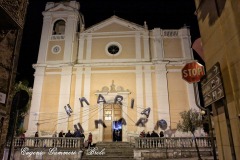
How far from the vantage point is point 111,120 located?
58.9 feet

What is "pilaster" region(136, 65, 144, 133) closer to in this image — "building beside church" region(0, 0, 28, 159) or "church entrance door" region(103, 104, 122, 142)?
"church entrance door" region(103, 104, 122, 142)

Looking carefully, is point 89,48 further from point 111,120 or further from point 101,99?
point 111,120

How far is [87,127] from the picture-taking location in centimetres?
1733

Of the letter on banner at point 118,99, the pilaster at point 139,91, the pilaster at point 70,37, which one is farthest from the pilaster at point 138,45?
the pilaster at point 70,37

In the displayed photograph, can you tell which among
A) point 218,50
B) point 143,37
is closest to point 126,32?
point 143,37

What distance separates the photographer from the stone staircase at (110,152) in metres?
12.6

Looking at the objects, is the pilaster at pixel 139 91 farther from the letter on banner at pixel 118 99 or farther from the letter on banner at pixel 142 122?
the letter on banner at pixel 118 99

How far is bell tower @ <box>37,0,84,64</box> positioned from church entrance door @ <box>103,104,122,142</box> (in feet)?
17.2

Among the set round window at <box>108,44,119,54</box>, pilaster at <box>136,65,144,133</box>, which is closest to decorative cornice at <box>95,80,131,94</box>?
pilaster at <box>136,65,144,133</box>

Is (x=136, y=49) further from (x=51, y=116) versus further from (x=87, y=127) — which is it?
(x=51, y=116)

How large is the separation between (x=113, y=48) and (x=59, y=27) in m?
5.77

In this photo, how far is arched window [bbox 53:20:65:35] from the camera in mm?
20875

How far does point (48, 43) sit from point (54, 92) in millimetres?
4746

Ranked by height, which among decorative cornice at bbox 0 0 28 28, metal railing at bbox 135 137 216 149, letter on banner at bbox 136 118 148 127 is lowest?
metal railing at bbox 135 137 216 149
